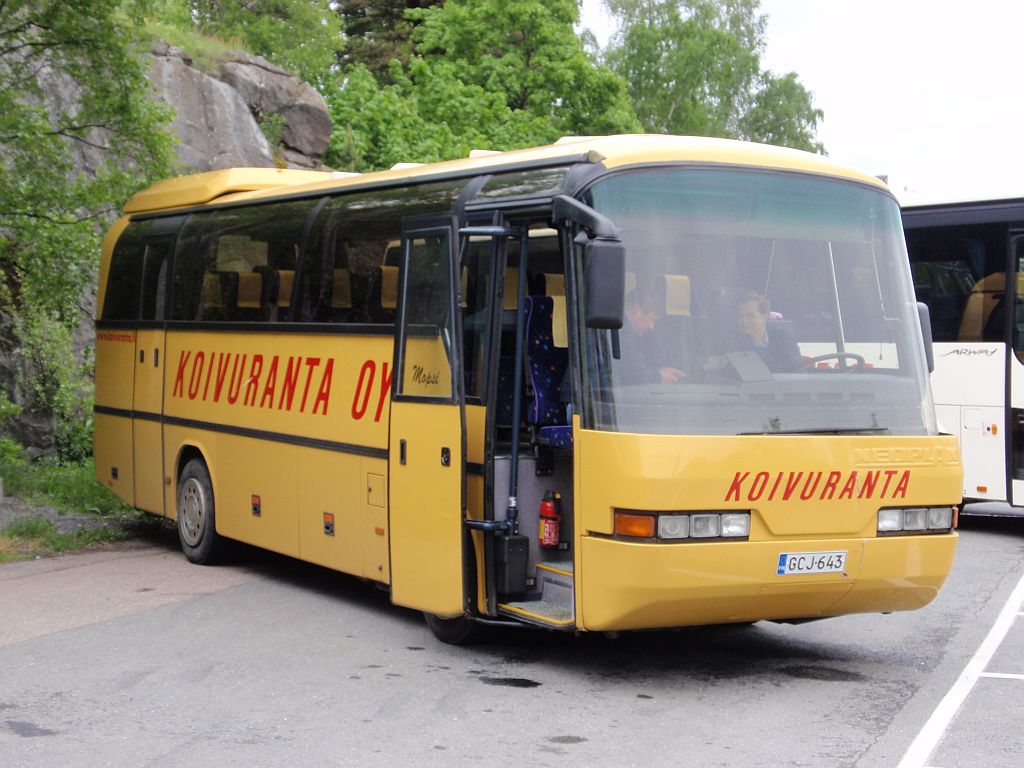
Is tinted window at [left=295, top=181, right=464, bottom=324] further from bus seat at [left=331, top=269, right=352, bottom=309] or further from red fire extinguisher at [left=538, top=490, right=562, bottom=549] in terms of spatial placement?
red fire extinguisher at [left=538, top=490, right=562, bottom=549]

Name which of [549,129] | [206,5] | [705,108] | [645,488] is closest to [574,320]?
[645,488]

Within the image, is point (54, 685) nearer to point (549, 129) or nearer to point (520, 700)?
point (520, 700)

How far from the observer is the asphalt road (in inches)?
272

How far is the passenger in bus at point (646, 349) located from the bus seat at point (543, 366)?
103 cm

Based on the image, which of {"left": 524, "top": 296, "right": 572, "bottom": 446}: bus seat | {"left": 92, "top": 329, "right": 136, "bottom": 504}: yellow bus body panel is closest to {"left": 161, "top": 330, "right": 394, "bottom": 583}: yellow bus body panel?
{"left": 92, "top": 329, "right": 136, "bottom": 504}: yellow bus body panel

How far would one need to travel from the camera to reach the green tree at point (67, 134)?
15.3m

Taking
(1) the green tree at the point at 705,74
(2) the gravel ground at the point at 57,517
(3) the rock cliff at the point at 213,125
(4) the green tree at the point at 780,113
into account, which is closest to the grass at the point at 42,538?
(2) the gravel ground at the point at 57,517

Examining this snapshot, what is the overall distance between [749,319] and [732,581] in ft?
4.78

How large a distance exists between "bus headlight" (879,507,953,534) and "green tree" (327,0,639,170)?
32085 millimetres

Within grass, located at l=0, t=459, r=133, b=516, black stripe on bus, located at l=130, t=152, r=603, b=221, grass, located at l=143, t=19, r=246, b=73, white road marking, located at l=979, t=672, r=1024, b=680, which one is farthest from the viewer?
grass, located at l=143, t=19, r=246, b=73

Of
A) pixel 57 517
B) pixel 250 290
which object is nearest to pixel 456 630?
pixel 250 290

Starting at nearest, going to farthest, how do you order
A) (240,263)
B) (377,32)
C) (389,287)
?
(389,287)
(240,263)
(377,32)

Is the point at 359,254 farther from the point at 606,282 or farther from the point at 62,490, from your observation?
the point at 62,490

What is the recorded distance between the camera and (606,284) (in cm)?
773
